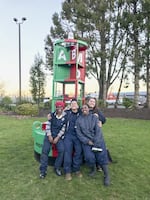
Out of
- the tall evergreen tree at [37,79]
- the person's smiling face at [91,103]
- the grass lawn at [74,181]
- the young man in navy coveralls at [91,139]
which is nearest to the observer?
the grass lawn at [74,181]

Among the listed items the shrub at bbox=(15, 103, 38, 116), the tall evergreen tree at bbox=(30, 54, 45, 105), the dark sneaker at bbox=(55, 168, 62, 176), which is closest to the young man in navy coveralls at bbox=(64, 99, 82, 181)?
the dark sneaker at bbox=(55, 168, 62, 176)

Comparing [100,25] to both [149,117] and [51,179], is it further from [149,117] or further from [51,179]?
[51,179]

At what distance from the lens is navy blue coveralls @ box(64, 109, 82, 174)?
4578 millimetres

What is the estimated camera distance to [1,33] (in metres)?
18.9

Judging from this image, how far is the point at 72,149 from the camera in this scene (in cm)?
464

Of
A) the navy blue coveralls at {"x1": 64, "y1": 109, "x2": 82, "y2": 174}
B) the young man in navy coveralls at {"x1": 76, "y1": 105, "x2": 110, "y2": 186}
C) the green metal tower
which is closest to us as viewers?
the young man in navy coveralls at {"x1": 76, "y1": 105, "x2": 110, "y2": 186}

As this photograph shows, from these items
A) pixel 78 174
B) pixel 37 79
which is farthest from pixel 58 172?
pixel 37 79

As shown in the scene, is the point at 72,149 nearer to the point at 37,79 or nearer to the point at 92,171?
the point at 92,171

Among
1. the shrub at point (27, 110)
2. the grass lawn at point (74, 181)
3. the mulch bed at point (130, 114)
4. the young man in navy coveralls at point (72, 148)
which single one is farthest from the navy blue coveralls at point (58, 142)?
the shrub at point (27, 110)

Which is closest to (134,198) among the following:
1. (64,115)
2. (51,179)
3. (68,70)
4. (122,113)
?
(51,179)

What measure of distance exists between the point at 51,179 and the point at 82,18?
14463mm

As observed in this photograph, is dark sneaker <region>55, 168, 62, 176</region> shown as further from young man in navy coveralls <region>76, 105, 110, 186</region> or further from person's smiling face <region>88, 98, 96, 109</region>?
person's smiling face <region>88, 98, 96, 109</region>

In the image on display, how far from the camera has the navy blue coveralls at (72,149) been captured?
4578 millimetres

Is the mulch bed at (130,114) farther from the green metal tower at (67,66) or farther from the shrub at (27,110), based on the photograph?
the green metal tower at (67,66)
